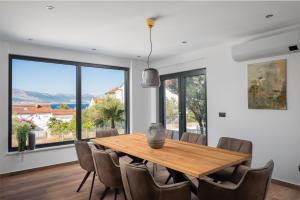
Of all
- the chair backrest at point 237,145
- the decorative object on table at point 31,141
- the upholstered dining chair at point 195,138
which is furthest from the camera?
the decorative object on table at point 31,141

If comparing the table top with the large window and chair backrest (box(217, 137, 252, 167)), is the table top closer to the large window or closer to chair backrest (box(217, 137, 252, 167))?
chair backrest (box(217, 137, 252, 167))

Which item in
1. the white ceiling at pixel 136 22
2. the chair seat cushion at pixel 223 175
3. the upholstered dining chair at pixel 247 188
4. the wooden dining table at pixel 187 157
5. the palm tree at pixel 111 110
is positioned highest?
the white ceiling at pixel 136 22

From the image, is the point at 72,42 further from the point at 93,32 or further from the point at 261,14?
the point at 261,14

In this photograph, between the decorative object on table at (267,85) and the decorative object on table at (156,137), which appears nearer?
the decorative object on table at (156,137)

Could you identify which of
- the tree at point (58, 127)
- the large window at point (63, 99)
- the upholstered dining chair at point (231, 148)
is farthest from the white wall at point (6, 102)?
the upholstered dining chair at point (231, 148)

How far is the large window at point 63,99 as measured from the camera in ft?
13.7

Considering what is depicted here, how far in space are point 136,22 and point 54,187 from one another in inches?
117

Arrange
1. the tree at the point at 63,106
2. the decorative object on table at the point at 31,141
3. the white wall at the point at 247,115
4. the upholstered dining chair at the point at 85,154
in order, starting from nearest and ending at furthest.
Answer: the upholstered dining chair at the point at 85,154 → the white wall at the point at 247,115 → the decorative object on table at the point at 31,141 → the tree at the point at 63,106

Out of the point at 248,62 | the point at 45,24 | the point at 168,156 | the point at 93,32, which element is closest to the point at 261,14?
the point at 248,62

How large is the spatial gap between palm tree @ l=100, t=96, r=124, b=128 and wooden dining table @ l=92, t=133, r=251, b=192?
2198 mm

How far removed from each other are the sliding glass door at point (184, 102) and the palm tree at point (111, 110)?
1.33 metres

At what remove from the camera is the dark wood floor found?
298 cm

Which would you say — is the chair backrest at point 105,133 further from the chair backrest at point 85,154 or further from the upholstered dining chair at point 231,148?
the upholstered dining chair at point 231,148

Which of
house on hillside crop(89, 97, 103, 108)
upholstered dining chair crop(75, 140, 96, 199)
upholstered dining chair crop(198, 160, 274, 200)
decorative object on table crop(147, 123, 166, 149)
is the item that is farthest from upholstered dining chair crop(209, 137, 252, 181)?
house on hillside crop(89, 97, 103, 108)
